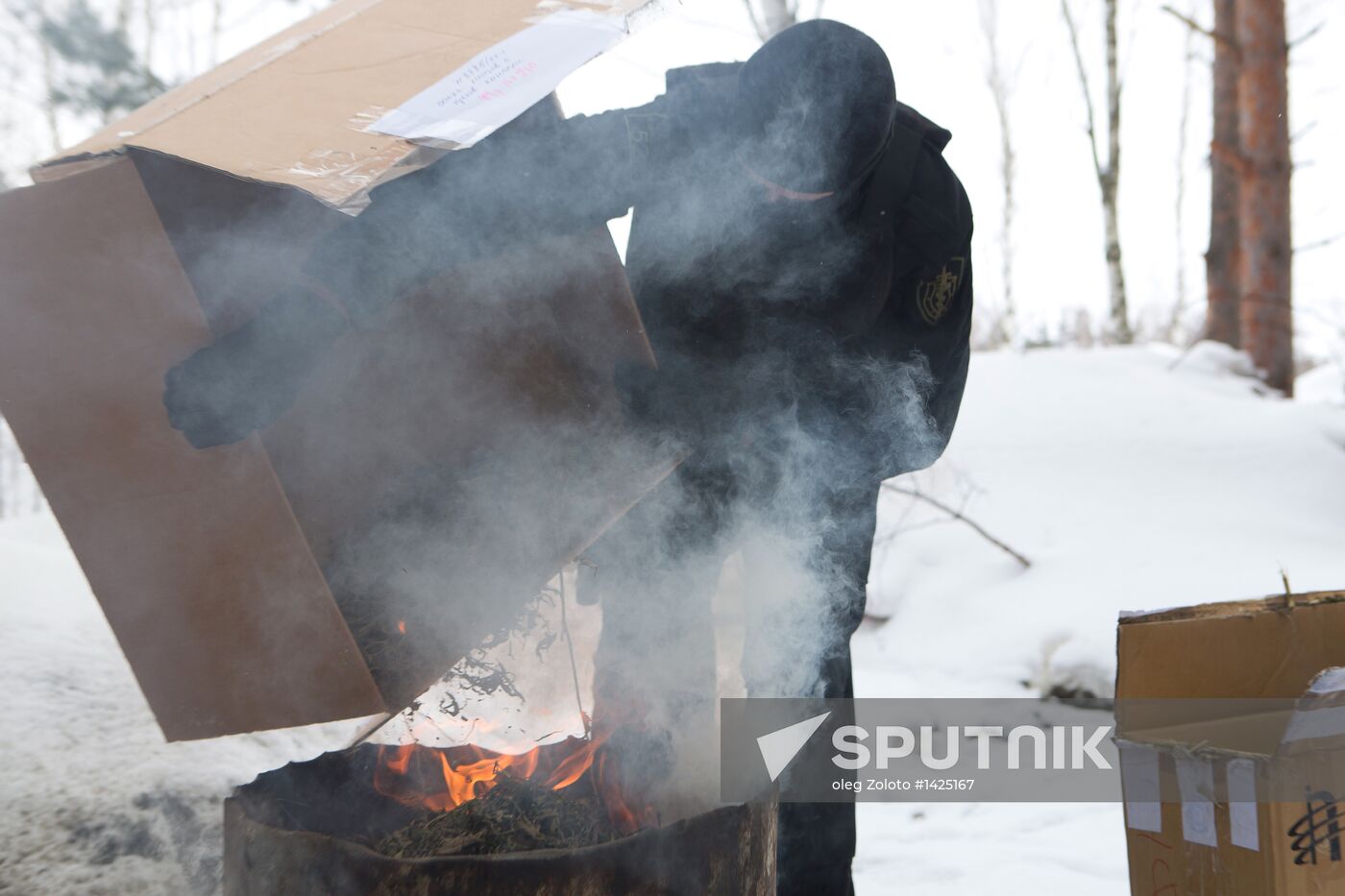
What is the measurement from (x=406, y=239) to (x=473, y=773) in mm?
1024

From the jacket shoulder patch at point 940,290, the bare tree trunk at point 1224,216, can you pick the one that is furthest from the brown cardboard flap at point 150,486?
the bare tree trunk at point 1224,216

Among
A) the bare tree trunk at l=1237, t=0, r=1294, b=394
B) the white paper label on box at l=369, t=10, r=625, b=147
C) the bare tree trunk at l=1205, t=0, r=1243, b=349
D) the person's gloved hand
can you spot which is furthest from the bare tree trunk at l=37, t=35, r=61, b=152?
the bare tree trunk at l=1205, t=0, r=1243, b=349

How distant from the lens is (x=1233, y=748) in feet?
5.57

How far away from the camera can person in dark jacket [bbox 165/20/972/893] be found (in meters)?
1.52

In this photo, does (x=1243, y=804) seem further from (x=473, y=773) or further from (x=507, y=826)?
(x=473, y=773)

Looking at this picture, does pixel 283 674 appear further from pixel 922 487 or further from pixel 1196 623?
pixel 922 487

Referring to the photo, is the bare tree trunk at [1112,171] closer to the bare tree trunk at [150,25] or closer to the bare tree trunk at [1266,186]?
the bare tree trunk at [1266,186]

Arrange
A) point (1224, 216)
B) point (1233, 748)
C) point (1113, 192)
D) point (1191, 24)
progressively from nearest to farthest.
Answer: point (1233, 748), point (1191, 24), point (1224, 216), point (1113, 192)

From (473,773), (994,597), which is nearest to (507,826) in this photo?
(473,773)

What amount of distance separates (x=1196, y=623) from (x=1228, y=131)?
647 cm

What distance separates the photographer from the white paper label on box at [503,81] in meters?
1.33

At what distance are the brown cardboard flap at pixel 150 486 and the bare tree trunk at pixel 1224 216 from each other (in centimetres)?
691

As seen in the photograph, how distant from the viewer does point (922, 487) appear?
488 cm

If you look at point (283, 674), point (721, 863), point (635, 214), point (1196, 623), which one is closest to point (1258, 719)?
point (1196, 623)
